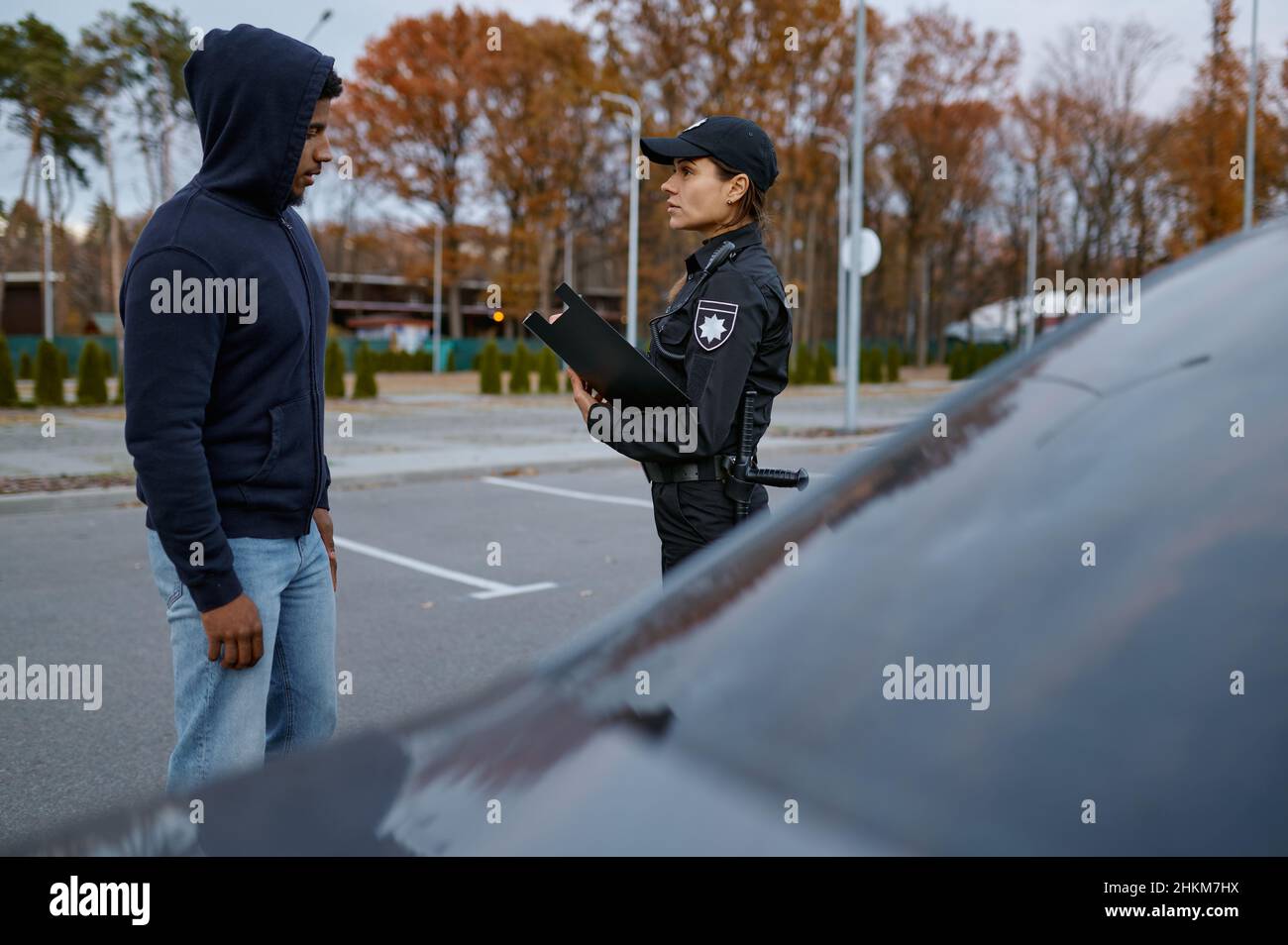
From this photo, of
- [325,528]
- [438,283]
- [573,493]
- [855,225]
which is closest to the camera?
[325,528]

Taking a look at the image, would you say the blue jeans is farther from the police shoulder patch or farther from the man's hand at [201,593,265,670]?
the police shoulder patch

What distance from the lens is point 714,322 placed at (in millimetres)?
2865

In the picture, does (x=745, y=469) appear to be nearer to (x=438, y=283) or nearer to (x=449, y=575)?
(x=449, y=575)

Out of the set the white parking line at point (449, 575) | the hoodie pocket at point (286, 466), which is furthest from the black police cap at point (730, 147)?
the white parking line at point (449, 575)

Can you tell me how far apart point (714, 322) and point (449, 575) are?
483 centimetres

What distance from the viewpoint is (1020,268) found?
59.2m

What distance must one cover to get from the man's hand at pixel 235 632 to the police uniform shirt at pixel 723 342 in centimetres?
96

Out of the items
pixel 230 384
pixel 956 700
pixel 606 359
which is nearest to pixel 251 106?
pixel 230 384

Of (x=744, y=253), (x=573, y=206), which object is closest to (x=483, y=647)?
(x=744, y=253)

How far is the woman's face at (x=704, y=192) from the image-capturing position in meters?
3.07

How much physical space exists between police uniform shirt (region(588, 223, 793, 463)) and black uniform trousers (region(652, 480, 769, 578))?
0.27ft

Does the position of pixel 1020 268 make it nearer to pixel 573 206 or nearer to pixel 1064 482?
pixel 573 206

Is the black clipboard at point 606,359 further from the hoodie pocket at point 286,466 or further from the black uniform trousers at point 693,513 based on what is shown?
the hoodie pocket at point 286,466

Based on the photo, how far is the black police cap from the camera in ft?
9.93
